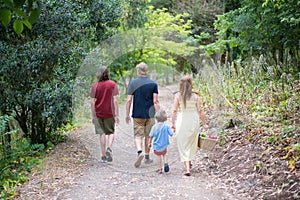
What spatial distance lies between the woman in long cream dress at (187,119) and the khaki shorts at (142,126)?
0.52 meters

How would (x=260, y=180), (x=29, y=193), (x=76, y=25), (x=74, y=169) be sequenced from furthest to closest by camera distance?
1. (x=76, y=25)
2. (x=74, y=169)
3. (x=29, y=193)
4. (x=260, y=180)

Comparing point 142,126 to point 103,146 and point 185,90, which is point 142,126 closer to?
point 103,146

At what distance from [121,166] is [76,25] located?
3.07 metres

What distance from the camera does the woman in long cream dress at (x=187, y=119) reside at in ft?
18.5

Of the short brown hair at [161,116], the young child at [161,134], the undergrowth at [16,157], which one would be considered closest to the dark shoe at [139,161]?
the young child at [161,134]

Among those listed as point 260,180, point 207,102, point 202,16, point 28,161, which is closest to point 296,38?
point 207,102

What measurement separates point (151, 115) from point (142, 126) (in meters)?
0.26

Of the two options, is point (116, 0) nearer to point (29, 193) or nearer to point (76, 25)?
point (76, 25)

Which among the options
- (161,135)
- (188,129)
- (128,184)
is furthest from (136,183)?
(188,129)

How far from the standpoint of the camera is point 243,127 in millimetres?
6605

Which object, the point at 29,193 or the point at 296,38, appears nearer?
the point at 29,193

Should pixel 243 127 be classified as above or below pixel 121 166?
above

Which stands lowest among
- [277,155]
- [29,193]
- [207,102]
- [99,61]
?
[29,193]

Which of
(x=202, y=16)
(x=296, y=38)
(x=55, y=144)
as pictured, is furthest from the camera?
(x=202, y=16)
